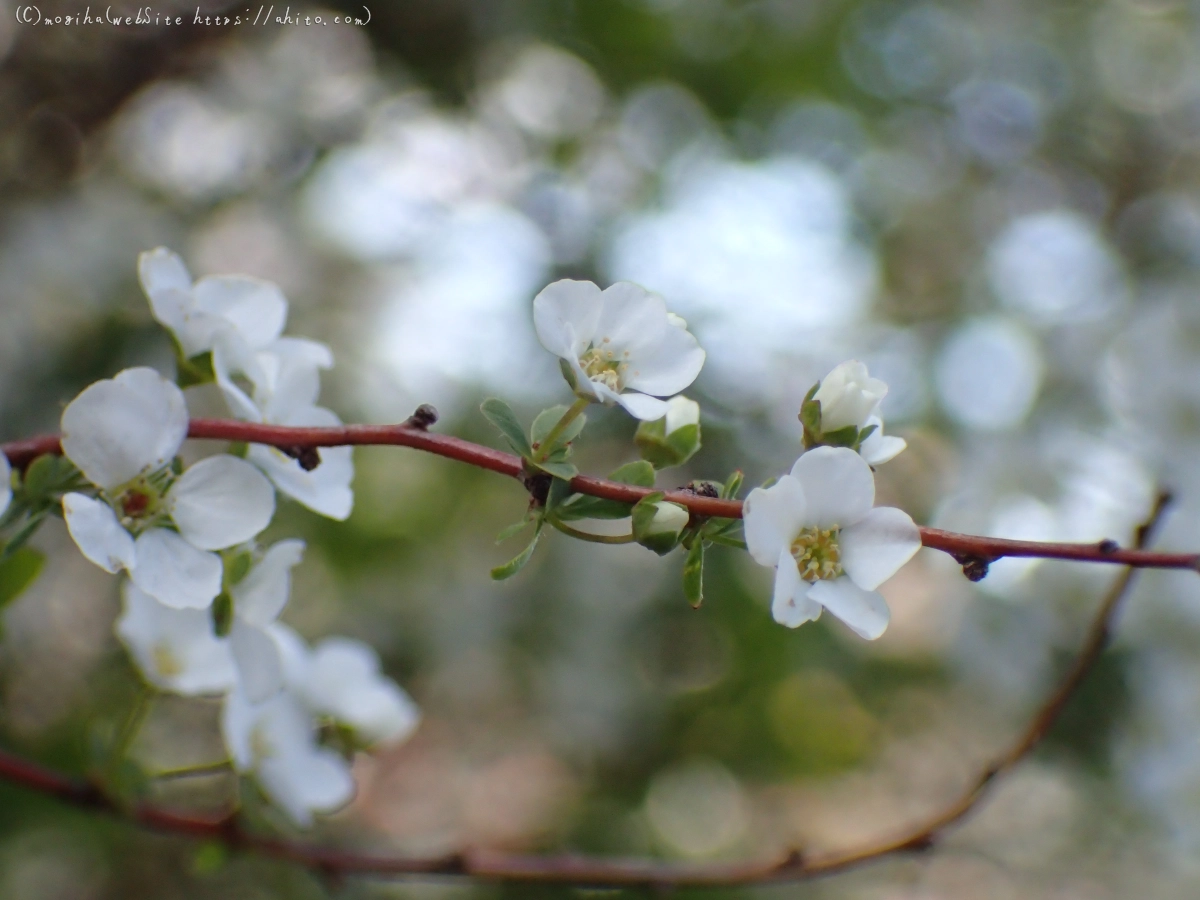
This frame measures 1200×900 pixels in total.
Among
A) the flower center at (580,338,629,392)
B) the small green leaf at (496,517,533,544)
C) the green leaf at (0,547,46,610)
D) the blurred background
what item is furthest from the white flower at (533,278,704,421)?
the blurred background

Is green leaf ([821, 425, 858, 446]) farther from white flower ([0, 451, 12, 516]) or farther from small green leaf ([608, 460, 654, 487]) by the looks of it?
white flower ([0, 451, 12, 516])

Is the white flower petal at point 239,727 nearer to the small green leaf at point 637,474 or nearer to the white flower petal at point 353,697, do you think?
the white flower petal at point 353,697

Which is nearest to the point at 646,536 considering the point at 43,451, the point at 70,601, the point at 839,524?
the point at 839,524

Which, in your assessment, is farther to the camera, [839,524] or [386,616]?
[386,616]

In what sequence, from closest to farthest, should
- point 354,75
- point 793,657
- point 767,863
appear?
point 767,863
point 793,657
point 354,75

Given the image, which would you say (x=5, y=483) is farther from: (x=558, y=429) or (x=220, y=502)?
(x=558, y=429)

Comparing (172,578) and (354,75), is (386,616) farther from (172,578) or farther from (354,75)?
(172,578)
